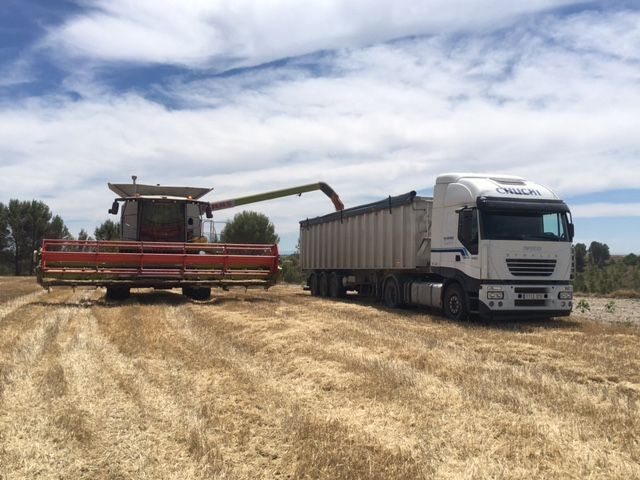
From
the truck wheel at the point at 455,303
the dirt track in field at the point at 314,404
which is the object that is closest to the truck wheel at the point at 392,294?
the truck wheel at the point at 455,303

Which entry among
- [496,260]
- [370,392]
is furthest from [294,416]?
[496,260]

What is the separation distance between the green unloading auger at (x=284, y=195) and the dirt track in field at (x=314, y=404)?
18.8 meters

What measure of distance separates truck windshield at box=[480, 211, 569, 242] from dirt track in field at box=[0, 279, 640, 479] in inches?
113

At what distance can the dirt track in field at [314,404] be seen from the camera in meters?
4.26

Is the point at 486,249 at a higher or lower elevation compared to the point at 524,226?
lower

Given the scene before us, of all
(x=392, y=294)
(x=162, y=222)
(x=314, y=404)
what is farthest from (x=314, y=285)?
(x=314, y=404)

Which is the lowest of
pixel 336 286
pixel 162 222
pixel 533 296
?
pixel 336 286

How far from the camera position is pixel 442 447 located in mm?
4586

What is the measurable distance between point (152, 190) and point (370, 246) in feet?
24.0

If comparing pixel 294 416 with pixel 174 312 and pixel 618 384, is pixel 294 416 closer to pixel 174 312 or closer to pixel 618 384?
pixel 618 384

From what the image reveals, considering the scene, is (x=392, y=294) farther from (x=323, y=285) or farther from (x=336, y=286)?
(x=323, y=285)

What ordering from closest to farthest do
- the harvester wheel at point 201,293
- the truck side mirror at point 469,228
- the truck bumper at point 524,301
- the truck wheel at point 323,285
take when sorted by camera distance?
the truck bumper at point 524,301, the truck side mirror at point 469,228, the harvester wheel at point 201,293, the truck wheel at point 323,285

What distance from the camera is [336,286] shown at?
70.1 feet

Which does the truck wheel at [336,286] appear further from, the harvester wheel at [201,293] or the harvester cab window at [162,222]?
the harvester cab window at [162,222]
